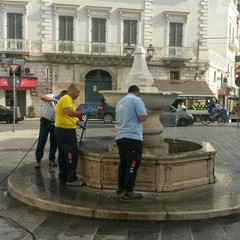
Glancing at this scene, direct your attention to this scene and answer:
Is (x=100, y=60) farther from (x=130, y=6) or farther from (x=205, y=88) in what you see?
(x=205, y=88)

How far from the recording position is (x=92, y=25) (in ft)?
107

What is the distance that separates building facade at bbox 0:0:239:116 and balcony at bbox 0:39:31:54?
0.25 feet

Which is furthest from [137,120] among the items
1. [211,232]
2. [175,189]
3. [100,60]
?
[100,60]

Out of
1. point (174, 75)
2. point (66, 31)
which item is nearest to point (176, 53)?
point (174, 75)

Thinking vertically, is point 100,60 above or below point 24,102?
above

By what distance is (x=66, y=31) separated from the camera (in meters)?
32.4

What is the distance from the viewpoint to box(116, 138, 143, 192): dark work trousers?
5.64 m

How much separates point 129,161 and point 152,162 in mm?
529

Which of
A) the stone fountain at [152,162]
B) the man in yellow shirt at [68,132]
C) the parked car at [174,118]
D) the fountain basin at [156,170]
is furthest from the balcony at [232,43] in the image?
the man in yellow shirt at [68,132]

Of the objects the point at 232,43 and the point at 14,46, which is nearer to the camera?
the point at 14,46

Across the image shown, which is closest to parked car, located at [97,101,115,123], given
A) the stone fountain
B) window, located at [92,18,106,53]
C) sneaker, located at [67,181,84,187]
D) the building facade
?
the building facade

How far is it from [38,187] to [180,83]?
2734cm

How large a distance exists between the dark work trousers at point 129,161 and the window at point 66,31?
27.4 meters

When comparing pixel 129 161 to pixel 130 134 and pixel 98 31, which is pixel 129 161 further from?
pixel 98 31
